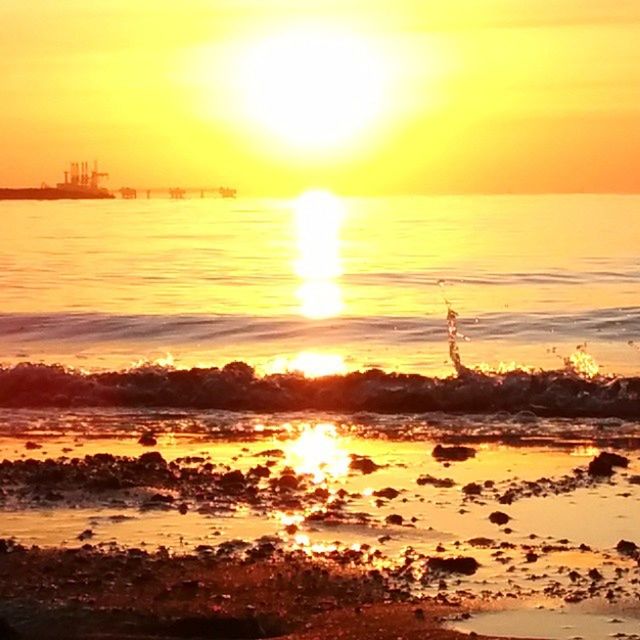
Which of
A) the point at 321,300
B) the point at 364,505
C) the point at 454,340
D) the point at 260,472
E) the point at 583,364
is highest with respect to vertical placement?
the point at 321,300

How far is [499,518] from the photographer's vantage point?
1159 cm

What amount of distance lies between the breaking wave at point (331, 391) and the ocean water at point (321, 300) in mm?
2374

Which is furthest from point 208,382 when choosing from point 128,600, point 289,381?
point 128,600

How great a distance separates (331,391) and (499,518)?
10765 millimetres

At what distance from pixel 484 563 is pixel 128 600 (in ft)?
8.87

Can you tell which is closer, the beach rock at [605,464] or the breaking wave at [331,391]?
the beach rock at [605,464]

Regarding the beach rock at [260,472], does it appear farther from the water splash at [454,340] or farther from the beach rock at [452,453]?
the water splash at [454,340]

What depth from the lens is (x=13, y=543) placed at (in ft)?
35.1

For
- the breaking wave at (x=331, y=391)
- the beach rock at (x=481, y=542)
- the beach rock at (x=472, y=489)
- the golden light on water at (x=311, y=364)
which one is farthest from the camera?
the golden light on water at (x=311, y=364)

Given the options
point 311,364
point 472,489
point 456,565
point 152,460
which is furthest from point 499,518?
point 311,364

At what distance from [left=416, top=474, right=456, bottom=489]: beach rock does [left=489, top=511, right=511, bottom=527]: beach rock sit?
1625 mm

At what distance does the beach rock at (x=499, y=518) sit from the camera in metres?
11.5

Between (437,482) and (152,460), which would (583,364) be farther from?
(152,460)

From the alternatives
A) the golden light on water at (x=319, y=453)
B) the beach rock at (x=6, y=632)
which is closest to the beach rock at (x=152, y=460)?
the golden light on water at (x=319, y=453)
